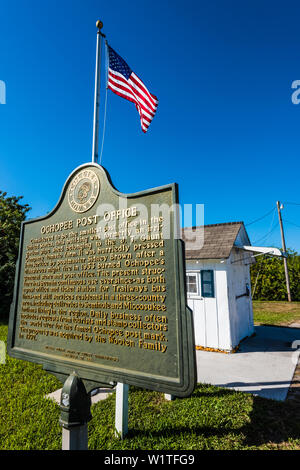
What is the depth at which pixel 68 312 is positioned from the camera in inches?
106

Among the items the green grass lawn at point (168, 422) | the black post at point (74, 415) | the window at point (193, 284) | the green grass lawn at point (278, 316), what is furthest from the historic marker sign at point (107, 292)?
the green grass lawn at point (278, 316)

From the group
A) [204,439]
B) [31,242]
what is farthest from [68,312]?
[204,439]

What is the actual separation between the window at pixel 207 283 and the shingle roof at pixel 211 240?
585 millimetres

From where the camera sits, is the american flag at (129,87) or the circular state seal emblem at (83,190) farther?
the american flag at (129,87)

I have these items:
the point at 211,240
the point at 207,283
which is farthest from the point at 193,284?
the point at 211,240

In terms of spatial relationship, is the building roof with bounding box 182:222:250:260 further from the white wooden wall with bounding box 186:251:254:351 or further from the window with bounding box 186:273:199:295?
the window with bounding box 186:273:199:295

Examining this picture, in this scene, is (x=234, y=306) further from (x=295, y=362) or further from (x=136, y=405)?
(x=136, y=405)

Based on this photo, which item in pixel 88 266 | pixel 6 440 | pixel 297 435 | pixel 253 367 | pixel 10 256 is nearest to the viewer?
pixel 88 266

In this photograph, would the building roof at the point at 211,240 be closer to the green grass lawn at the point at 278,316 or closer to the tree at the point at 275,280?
the green grass lawn at the point at 278,316

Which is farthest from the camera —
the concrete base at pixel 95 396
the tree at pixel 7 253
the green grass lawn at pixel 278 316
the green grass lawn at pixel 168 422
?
the tree at pixel 7 253

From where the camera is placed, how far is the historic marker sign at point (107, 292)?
2.01 meters

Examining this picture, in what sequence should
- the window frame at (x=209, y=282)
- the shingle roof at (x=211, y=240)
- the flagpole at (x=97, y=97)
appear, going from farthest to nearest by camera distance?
the shingle roof at (x=211, y=240)
the window frame at (x=209, y=282)
the flagpole at (x=97, y=97)

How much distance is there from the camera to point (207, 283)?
842cm
